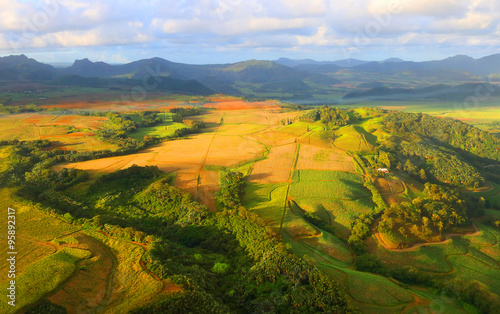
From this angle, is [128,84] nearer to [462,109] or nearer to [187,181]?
[187,181]

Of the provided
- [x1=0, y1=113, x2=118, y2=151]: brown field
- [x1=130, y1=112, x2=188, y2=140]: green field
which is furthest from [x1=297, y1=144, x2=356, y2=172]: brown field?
[x1=0, y1=113, x2=118, y2=151]: brown field

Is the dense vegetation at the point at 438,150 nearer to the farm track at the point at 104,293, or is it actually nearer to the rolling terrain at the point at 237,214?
the rolling terrain at the point at 237,214

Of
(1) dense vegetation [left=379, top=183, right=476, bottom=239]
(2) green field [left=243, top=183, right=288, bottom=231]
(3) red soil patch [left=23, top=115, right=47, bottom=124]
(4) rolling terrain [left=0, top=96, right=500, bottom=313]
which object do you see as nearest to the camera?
(4) rolling terrain [left=0, top=96, right=500, bottom=313]

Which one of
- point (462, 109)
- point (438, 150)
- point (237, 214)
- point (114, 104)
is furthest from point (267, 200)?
point (462, 109)

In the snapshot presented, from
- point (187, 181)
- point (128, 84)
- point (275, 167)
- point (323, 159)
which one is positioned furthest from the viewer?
point (128, 84)

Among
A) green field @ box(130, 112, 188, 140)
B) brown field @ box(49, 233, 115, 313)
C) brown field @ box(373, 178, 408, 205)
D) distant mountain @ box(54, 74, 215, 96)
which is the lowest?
brown field @ box(373, 178, 408, 205)

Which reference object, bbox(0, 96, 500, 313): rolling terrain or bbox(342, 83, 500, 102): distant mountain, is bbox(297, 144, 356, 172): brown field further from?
bbox(342, 83, 500, 102): distant mountain

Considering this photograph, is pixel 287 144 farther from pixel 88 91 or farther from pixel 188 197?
pixel 88 91
